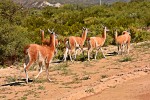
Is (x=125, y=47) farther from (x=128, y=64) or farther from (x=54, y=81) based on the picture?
(x=54, y=81)

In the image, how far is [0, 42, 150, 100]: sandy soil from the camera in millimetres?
11719

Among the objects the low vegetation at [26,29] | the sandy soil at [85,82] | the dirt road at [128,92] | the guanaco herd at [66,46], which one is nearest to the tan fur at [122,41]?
the guanaco herd at [66,46]

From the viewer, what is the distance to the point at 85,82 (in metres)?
13.8

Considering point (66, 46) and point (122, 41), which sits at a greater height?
point (122, 41)

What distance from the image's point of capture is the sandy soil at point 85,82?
11.7 metres

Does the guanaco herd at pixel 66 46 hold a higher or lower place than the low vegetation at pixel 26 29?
lower

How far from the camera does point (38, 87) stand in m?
13.1

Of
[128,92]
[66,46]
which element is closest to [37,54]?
[128,92]

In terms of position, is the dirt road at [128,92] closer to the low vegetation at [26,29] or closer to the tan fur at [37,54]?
the tan fur at [37,54]

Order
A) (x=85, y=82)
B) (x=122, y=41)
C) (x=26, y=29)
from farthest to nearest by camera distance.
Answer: (x=26, y=29)
(x=122, y=41)
(x=85, y=82)

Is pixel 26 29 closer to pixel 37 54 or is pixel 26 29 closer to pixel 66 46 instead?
pixel 66 46

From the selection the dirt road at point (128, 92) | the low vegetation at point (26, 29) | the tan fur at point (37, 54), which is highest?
the low vegetation at point (26, 29)

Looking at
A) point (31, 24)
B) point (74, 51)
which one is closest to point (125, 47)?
point (74, 51)

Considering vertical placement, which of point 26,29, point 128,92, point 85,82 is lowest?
point 128,92
